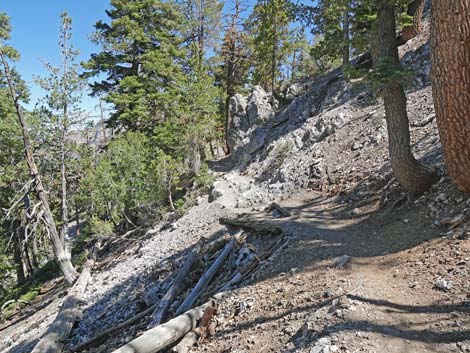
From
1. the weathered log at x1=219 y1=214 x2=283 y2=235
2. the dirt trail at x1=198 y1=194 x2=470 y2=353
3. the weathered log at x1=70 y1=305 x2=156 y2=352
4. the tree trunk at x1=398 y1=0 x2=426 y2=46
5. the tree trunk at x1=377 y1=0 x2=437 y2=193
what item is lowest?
the weathered log at x1=70 y1=305 x2=156 y2=352

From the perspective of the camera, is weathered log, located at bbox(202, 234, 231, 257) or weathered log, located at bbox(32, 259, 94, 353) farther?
weathered log, located at bbox(202, 234, 231, 257)

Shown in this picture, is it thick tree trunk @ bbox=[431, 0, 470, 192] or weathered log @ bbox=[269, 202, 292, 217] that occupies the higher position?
thick tree trunk @ bbox=[431, 0, 470, 192]

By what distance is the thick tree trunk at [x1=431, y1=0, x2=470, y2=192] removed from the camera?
4176mm

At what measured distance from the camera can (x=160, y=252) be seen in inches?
419

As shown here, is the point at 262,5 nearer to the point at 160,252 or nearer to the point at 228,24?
the point at 228,24

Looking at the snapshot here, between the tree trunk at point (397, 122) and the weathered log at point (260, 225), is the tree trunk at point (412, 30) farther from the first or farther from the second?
the weathered log at point (260, 225)

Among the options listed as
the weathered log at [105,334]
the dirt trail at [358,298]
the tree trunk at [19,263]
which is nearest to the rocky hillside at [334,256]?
the dirt trail at [358,298]

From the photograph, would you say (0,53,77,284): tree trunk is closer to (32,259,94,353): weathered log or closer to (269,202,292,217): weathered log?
(32,259,94,353): weathered log

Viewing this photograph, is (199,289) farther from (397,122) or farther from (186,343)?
(397,122)

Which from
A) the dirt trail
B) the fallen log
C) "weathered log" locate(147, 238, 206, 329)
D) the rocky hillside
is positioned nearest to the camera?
the dirt trail

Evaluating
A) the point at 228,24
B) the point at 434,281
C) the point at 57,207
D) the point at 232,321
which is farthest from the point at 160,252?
the point at 228,24

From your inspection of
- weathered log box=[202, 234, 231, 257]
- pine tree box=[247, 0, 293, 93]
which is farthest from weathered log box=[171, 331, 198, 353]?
pine tree box=[247, 0, 293, 93]

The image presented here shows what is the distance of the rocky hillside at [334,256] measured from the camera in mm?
3309

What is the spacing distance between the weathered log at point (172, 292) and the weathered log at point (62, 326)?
2811 millimetres
